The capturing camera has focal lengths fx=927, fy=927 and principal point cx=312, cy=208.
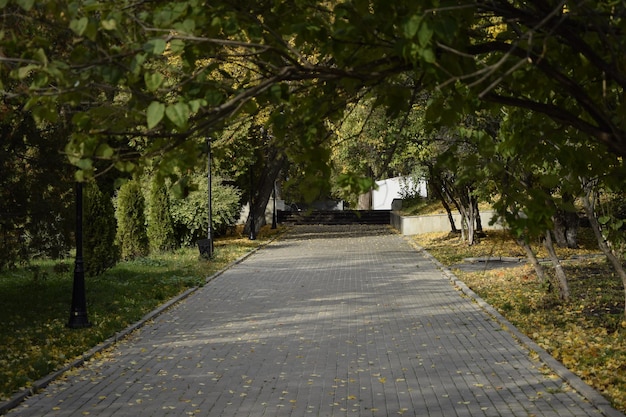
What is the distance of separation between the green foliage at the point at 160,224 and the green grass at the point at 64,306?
613 cm

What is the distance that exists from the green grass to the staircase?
109 feet

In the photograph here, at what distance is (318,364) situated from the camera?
456 inches

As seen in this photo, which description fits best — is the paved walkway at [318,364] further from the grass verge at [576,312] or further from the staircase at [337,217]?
the staircase at [337,217]

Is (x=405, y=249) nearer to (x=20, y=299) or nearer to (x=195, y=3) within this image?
(x=20, y=299)

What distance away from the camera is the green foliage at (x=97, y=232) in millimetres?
23203

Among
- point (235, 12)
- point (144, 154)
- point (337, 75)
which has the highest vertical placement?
point (235, 12)

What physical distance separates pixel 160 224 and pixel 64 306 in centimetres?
1860

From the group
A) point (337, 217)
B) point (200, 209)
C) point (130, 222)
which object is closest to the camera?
point (130, 222)

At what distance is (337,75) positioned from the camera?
5.67 metres

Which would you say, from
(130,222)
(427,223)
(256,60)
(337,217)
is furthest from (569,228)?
(337,217)

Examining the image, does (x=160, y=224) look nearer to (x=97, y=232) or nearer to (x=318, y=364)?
(x=97, y=232)

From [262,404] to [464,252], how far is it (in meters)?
22.1

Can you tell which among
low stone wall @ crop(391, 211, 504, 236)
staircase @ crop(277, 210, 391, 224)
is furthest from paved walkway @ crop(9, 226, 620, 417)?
staircase @ crop(277, 210, 391, 224)

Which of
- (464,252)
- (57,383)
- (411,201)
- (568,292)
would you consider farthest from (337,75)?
(411,201)
